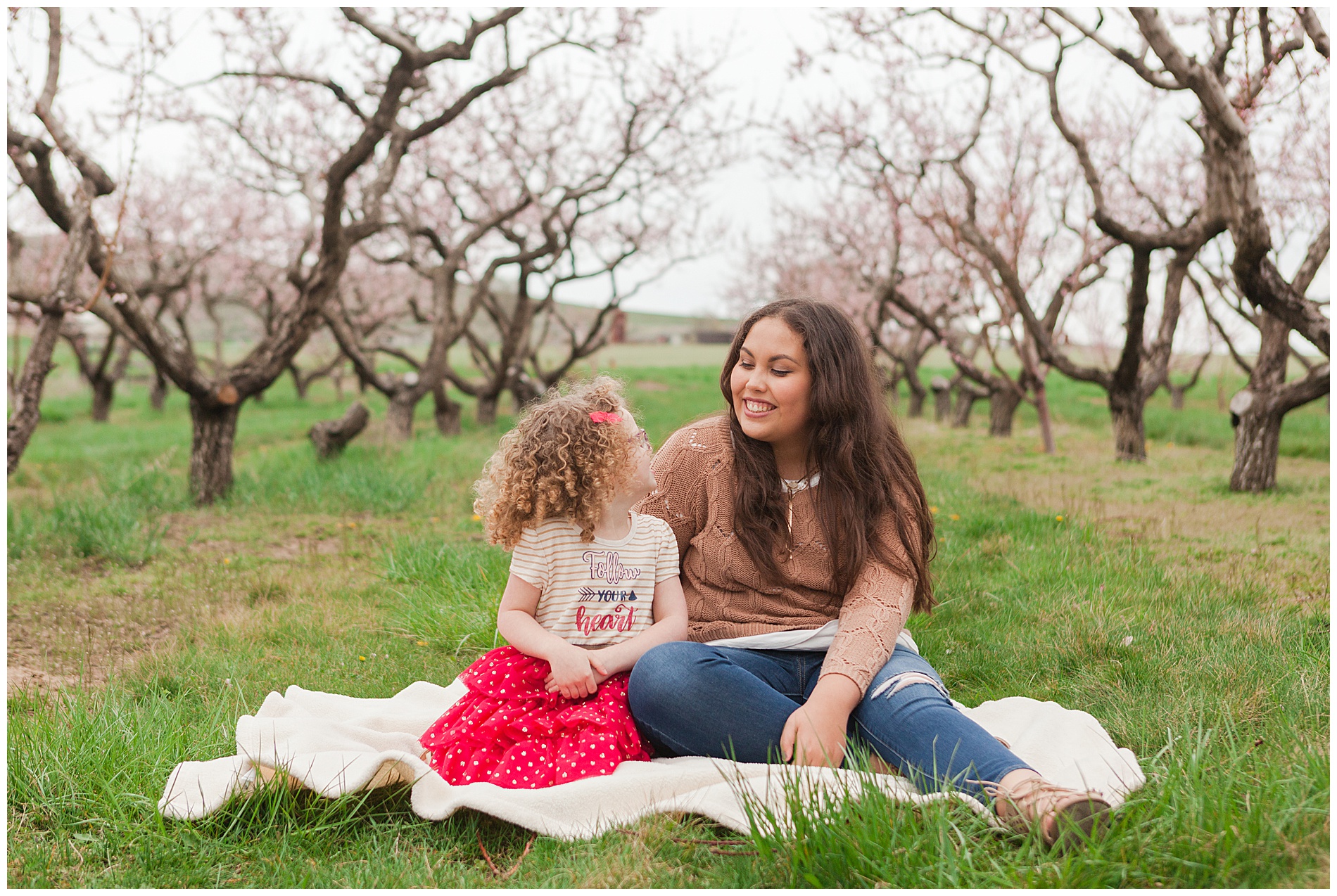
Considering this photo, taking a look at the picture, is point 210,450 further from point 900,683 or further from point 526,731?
point 900,683

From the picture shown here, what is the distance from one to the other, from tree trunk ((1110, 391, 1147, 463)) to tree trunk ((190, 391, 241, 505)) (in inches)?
303

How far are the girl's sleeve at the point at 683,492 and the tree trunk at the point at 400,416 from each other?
926cm

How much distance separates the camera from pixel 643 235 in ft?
51.2

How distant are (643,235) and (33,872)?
563 inches

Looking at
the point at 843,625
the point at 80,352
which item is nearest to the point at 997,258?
the point at 843,625

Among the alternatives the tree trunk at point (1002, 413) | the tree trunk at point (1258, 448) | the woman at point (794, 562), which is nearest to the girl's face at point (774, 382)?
the woman at point (794, 562)

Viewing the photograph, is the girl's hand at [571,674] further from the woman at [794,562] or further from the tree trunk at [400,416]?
the tree trunk at [400,416]

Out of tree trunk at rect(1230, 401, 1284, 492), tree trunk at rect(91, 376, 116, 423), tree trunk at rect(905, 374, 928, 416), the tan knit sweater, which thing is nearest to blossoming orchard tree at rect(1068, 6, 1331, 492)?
tree trunk at rect(1230, 401, 1284, 492)

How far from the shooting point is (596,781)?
2.18 m

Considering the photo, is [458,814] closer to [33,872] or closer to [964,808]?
[33,872]

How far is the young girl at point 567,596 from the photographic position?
7.82ft

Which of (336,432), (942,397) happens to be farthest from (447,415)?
(942,397)

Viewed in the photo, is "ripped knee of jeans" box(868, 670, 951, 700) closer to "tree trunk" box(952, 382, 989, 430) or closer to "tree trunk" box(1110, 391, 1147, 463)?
"tree trunk" box(1110, 391, 1147, 463)

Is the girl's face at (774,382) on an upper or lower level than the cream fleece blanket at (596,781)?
upper
